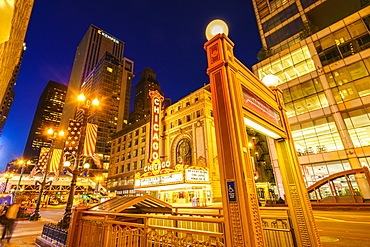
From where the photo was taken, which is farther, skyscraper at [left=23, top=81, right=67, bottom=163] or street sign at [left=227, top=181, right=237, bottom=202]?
skyscraper at [left=23, top=81, right=67, bottom=163]

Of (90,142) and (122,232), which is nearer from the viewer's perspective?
(122,232)

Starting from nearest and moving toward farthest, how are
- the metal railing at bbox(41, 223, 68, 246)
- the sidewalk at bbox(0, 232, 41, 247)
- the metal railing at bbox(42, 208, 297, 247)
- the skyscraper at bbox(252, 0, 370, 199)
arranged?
the metal railing at bbox(42, 208, 297, 247)
the metal railing at bbox(41, 223, 68, 246)
the sidewalk at bbox(0, 232, 41, 247)
the skyscraper at bbox(252, 0, 370, 199)

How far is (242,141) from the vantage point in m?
3.88

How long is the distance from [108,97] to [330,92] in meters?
93.0

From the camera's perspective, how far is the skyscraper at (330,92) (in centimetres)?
2167

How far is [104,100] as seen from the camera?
93.0m

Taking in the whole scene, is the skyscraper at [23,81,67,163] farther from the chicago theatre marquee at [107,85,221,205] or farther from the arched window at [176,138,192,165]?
the arched window at [176,138,192,165]

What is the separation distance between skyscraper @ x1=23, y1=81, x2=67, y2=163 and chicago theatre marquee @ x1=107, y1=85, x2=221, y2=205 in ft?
594

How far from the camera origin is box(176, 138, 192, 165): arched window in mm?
33438

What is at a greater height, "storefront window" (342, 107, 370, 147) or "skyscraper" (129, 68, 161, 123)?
"skyscraper" (129, 68, 161, 123)

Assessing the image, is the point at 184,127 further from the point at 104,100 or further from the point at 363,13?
the point at 104,100

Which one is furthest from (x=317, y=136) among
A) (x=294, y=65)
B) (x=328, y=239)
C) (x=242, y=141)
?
(x=242, y=141)

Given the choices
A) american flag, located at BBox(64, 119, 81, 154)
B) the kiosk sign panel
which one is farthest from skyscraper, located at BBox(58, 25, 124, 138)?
the kiosk sign panel

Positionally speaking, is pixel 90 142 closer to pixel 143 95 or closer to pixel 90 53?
pixel 143 95
